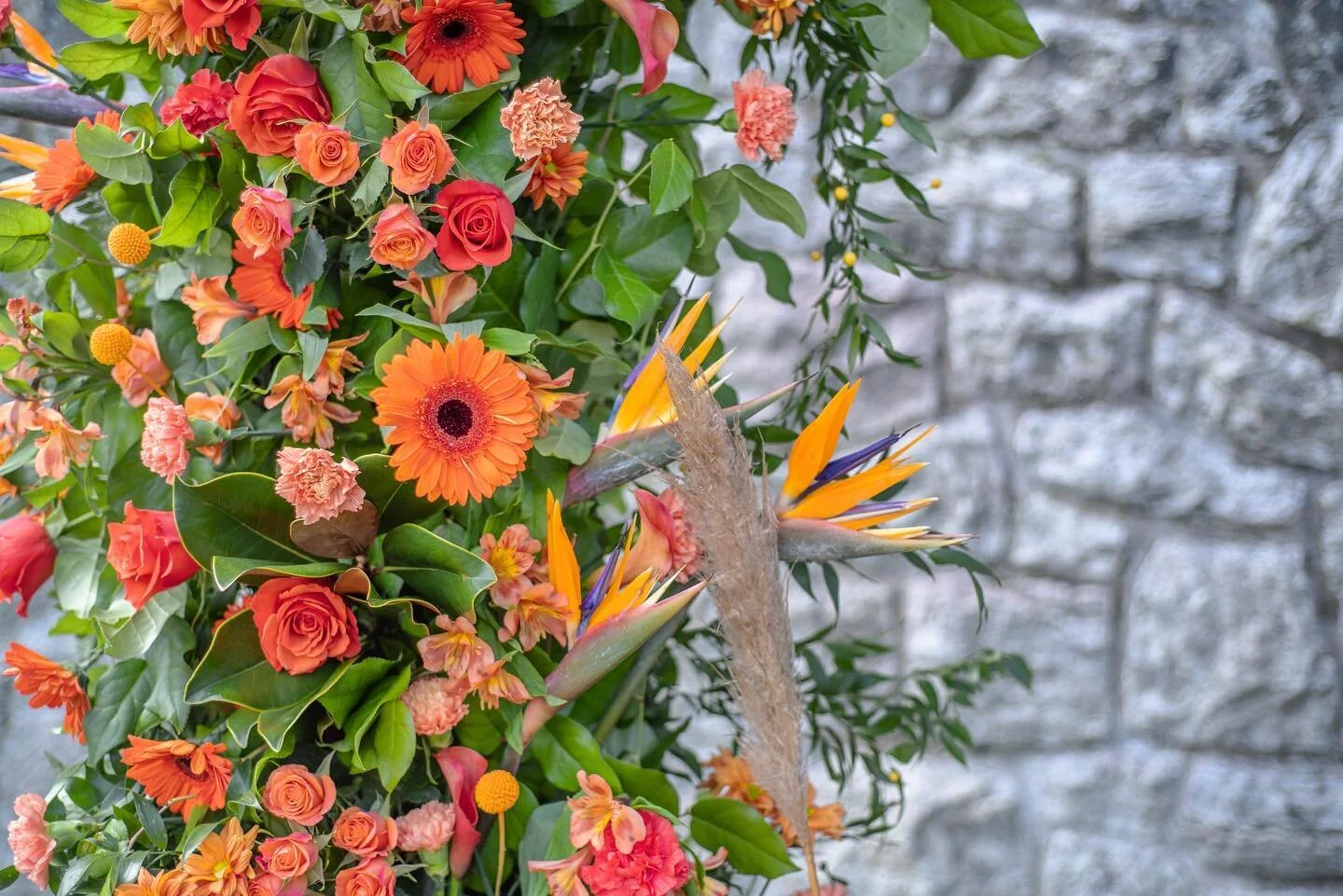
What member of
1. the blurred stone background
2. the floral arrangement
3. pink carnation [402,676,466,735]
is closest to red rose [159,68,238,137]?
the floral arrangement

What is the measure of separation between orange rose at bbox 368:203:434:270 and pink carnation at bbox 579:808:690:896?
31 cm

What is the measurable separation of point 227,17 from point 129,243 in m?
0.13

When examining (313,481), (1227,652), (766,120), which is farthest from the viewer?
(1227,652)

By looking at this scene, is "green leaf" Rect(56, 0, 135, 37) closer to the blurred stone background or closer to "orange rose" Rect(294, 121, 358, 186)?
"orange rose" Rect(294, 121, 358, 186)

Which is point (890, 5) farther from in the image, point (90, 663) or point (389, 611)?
point (90, 663)

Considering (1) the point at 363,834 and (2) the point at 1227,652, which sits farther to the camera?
(2) the point at 1227,652

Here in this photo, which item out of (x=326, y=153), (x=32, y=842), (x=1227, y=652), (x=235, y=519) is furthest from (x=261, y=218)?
(x=1227, y=652)

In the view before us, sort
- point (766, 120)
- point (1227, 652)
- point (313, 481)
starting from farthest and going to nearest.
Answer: point (1227, 652) → point (766, 120) → point (313, 481)

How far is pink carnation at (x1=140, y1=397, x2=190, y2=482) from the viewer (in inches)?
21.2

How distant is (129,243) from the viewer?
566mm

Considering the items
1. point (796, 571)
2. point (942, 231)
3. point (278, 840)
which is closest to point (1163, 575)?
point (942, 231)

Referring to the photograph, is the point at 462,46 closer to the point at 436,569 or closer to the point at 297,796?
the point at 436,569

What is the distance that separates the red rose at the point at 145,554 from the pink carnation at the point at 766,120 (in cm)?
38

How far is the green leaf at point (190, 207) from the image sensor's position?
0.55m
